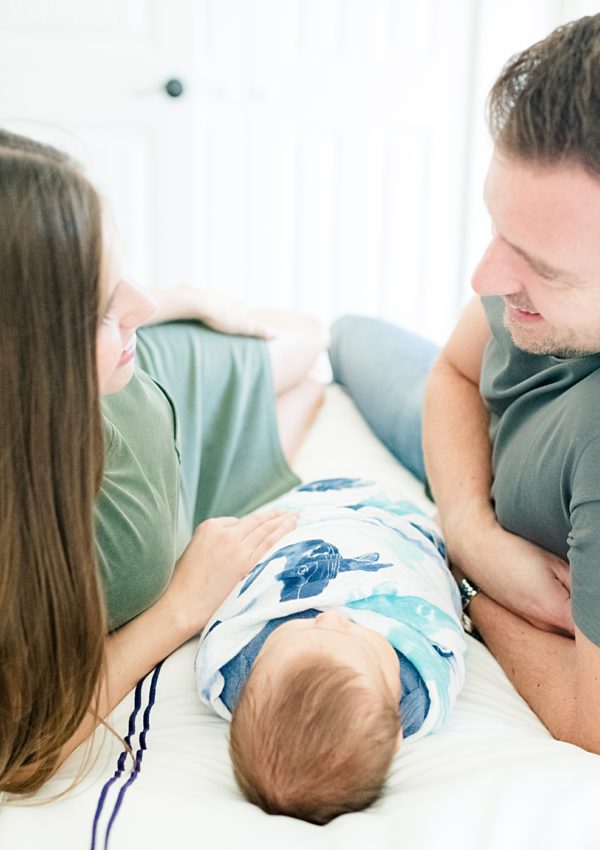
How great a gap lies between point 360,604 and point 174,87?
267cm

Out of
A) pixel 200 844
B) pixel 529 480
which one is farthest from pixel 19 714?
pixel 529 480

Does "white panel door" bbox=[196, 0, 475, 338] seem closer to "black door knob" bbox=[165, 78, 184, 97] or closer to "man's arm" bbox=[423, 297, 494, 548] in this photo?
"black door knob" bbox=[165, 78, 184, 97]

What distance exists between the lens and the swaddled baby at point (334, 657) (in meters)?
0.96

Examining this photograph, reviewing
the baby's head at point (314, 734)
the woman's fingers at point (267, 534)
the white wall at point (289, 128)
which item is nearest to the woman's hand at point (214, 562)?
the woman's fingers at point (267, 534)

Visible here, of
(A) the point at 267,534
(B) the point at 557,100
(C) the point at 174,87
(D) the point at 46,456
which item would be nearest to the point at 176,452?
(A) the point at 267,534

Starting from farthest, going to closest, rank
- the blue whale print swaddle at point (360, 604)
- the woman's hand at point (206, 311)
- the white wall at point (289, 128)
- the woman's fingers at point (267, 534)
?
the white wall at point (289, 128)
the woman's hand at point (206, 311)
the woman's fingers at point (267, 534)
the blue whale print swaddle at point (360, 604)

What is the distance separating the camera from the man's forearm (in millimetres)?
1160

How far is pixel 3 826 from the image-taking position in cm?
93

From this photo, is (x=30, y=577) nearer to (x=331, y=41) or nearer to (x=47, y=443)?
(x=47, y=443)

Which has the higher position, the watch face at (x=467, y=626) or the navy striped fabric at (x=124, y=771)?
the navy striped fabric at (x=124, y=771)

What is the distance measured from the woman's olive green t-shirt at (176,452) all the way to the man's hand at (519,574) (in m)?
0.43

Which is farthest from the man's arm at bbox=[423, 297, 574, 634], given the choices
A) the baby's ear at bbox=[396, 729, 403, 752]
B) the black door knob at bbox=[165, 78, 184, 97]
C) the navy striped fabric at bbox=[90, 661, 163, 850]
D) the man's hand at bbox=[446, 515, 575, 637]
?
the black door knob at bbox=[165, 78, 184, 97]

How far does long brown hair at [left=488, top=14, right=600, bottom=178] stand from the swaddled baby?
55 centimetres

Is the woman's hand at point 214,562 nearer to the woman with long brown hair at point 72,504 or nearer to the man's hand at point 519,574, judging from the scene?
the woman with long brown hair at point 72,504
